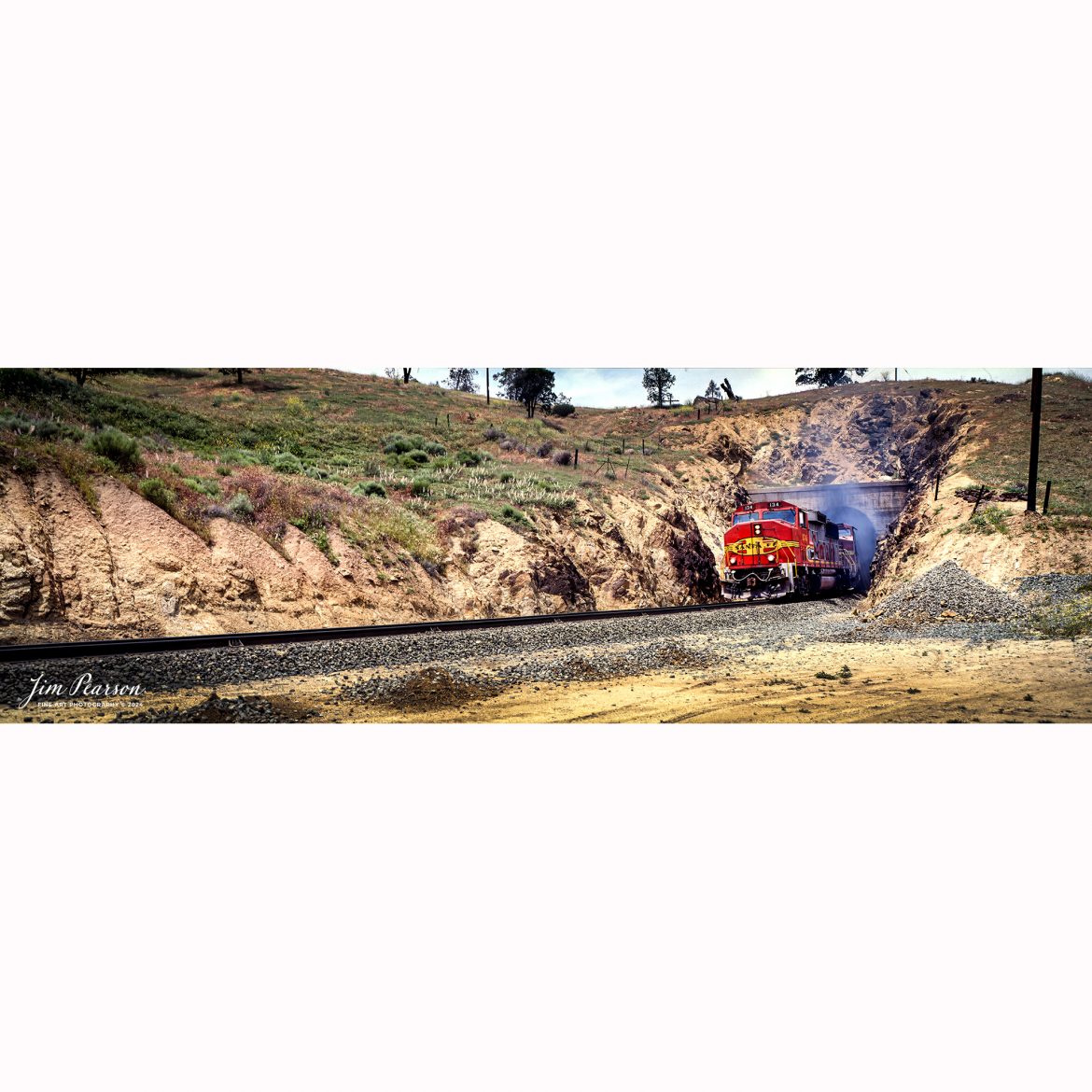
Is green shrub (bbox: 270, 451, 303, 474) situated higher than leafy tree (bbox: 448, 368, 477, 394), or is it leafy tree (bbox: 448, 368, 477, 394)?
leafy tree (bbox: 448, 368, 477, 394)

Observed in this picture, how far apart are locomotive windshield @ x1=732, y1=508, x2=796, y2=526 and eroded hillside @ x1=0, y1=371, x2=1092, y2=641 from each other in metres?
0.80

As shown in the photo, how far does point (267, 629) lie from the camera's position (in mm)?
9750

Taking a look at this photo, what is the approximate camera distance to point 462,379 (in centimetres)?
1052

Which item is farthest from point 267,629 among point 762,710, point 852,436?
point 852,436

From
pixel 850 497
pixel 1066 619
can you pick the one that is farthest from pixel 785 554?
pixel 1066 619

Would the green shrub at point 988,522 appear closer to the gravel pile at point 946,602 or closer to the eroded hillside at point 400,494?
the eroded hillside at point 400,494

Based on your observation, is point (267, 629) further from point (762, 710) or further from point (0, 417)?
point (762, 710)

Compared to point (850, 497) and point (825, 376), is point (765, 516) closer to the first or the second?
point (850, 497)

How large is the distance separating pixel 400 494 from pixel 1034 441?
844 centimetres

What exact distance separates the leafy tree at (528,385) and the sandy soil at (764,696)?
3.81 m

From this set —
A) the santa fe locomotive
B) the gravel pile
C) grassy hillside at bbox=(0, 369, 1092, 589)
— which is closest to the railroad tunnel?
the santa fe locomotive

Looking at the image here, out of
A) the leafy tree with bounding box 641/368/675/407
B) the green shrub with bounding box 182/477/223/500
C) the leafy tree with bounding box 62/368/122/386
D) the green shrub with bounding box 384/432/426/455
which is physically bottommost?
the green shrub with bounding box 182/477/223/500
